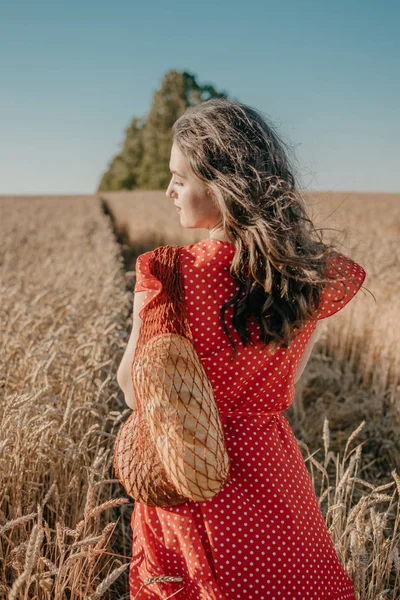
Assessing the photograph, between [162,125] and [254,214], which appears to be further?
[162,125]

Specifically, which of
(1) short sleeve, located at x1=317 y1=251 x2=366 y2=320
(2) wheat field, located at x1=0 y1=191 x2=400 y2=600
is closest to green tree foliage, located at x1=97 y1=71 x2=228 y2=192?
(2) wheat field, located at x1=0 y1=191 x2=400 y2=600

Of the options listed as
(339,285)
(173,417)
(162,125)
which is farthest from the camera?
(162,125)

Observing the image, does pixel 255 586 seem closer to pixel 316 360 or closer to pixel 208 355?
pixel 208 355

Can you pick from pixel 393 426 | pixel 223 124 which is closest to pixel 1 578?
pixel 223 124

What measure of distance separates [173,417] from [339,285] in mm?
709

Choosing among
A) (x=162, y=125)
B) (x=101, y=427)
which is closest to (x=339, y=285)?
(x=101, y=427)

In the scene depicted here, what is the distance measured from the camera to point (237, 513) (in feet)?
4.69

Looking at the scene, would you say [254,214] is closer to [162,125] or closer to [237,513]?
[237,513]

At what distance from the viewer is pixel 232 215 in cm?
151

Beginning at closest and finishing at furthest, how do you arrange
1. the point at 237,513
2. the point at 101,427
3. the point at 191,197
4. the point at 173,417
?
the point at 173,417
the point at 237,513
the point at 191,197
the point at 101,427

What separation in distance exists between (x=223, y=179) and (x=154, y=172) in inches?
2013

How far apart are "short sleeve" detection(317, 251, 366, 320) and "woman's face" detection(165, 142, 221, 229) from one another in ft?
1.26

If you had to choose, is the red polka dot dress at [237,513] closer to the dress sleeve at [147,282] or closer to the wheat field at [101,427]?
the dress sleeve at [147,282]

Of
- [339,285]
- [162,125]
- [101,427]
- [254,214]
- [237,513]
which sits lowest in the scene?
[162,125]
